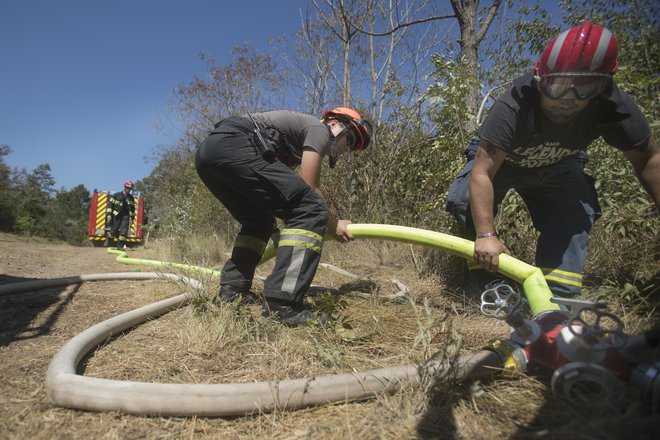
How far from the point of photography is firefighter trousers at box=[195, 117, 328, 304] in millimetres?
2162

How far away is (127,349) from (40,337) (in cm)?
63

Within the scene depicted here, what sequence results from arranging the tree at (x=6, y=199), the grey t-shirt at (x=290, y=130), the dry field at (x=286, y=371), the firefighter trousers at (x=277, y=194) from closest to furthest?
the dry field at (x=286, y=371), the firefighter trousers at (x=277, y=194), the grey t-shirt at (x=290, y=130), the tree at (x=6, y=199)

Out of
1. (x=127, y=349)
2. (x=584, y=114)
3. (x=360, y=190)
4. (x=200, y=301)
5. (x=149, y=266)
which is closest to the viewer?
(x=127, y=349)

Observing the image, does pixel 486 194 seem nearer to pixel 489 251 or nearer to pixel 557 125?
pixel 489 251

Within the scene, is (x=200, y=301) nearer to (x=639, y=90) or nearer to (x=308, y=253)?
(x=308, y=253)

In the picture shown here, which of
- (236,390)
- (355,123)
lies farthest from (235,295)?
(355,123)

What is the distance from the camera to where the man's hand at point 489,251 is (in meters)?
2.05

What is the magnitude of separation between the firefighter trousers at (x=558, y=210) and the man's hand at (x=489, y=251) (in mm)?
329

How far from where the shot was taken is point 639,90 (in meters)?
3.16

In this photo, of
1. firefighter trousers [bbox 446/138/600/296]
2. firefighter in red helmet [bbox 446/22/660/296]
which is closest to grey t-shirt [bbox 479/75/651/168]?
firefighter in red helmet [bbox 446/22/660/296]

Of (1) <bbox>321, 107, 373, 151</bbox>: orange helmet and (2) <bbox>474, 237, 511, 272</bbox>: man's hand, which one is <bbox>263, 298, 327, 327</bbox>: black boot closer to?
(2) <bbox>474, 237, 511, 272</bbox>: man's hand

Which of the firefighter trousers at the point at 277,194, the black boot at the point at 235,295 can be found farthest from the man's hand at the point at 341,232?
the black boot at the point at 235,295

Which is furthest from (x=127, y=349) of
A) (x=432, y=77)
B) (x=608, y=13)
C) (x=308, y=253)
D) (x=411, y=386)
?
(x=608, y=13)

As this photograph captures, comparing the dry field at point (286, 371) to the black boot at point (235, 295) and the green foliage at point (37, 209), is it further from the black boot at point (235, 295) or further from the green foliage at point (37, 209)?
the green foliage at point (37, 209)
